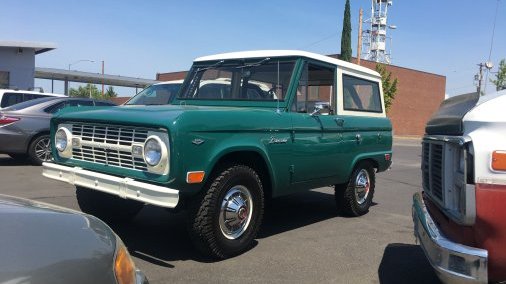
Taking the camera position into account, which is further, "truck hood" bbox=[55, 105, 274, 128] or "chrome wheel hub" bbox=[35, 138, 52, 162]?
"chrome wheel hub" bbox=[35, 138, 52, 162]

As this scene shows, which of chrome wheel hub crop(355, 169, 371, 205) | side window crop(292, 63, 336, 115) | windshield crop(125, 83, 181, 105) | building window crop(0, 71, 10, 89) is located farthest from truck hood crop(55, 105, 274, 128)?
building window crop(0, 71, 10, 89)

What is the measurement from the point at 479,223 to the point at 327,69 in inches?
150

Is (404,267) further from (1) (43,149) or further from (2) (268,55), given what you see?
(1) (43,149)

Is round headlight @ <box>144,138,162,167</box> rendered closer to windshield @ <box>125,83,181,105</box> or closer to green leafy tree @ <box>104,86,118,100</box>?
windshield @ <box>125,83,181,105</box>

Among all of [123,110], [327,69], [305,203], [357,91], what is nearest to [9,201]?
[123,110]

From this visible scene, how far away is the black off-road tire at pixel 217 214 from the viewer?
4434mm

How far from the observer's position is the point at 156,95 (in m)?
9.43

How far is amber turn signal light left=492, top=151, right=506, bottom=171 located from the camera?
2875 millimetres

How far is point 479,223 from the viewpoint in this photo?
2924mm

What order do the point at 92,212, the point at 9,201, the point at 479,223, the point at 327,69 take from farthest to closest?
the point at 327,69 → the point at 92,212 → the point at 479,223 → the point at 9,201

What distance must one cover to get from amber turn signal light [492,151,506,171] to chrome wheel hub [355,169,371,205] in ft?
13.0

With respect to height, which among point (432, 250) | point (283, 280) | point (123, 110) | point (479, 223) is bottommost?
point (283, 280)

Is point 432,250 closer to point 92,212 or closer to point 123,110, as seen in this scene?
point 123,110

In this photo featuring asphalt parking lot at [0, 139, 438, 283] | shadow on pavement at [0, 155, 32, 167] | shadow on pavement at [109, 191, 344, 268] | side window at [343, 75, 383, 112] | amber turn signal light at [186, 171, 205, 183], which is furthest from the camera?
shadow on pavement at [0, 155, 32, 167]
